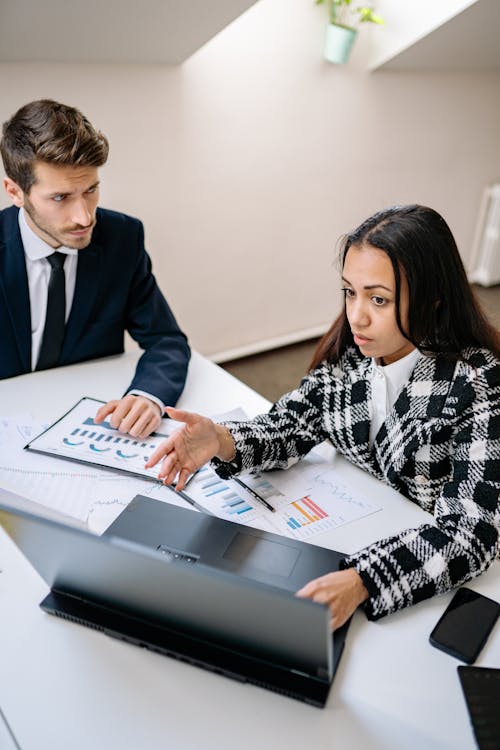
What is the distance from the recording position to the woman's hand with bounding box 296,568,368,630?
0.93 m

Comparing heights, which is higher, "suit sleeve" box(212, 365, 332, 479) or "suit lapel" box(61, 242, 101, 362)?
"suit lapel" box(61, 242, 101, 362)

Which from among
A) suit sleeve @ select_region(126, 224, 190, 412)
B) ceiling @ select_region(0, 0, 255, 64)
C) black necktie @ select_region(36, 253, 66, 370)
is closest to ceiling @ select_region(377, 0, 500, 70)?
ceiling @ select_region(0, 0, 255, 64)

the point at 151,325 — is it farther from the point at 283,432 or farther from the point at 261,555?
the point at 261,555

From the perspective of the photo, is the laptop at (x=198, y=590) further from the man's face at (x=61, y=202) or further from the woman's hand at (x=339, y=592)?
the man's face at (x=61, y=202)

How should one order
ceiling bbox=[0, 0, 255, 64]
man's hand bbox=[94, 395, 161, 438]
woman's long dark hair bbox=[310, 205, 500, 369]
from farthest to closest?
ceiling bbox=[0, 0, 255, 64]
man's hand bbox=[94, 395, 161, 438]
woman's long dark hair bbox=[310, 205, 500, 369]

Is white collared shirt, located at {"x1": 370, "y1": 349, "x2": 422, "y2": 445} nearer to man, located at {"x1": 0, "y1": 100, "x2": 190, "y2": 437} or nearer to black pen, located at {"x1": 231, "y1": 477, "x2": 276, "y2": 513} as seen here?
black pen, located at {"x1": 231, "y1": 477, "x2": 276, "y2": 513}

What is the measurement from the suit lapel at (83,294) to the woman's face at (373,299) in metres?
0.78

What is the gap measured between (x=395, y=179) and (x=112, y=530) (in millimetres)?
2896

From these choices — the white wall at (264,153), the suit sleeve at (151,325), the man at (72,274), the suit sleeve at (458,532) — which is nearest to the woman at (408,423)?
the suit sleeve at (458,532)

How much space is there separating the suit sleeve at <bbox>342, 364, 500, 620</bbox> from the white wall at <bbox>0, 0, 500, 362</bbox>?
1859 millimetres

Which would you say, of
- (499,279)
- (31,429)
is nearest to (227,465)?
(31,429)

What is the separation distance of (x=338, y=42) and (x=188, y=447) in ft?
7.39

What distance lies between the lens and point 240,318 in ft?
10.8

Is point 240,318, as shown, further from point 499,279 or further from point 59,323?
point 499,279
